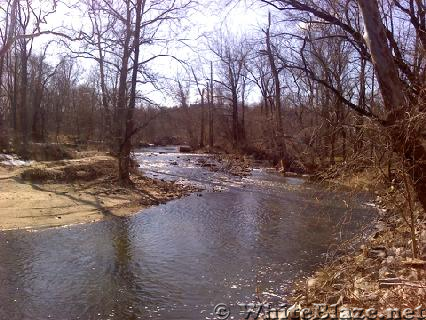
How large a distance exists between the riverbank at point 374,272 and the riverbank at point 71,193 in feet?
25.2

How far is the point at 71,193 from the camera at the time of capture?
15906 mm

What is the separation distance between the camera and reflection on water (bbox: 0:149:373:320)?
6617 mm

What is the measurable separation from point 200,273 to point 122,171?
1173 centimetres

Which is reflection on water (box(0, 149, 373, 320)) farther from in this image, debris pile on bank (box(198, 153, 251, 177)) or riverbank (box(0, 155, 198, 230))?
debris pile on bank (box(198, 153, 251, 177))

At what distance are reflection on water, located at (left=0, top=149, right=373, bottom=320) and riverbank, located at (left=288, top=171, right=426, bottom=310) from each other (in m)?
0.65

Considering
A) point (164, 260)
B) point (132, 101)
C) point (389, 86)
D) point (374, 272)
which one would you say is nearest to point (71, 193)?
point (132, 101)

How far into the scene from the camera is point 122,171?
19.0 metres

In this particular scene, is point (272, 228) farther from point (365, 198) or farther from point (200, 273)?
point (365, 198)

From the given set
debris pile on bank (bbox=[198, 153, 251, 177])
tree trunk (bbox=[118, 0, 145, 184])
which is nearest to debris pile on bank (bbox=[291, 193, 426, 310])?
tree trunk (bbox=[118, 0, 145, 184])

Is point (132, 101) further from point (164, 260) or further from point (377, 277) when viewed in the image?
point (377, 277)

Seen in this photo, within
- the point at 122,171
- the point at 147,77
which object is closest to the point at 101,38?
the point at 147,77

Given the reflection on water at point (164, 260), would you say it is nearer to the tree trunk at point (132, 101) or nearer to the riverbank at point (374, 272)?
the riverbank at point (374, 272)

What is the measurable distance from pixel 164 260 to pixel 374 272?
422 centimetres

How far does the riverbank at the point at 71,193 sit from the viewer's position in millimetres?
12508
